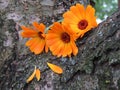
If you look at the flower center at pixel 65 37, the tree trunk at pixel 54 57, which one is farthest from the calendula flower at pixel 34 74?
the flower center at pixel 65 37

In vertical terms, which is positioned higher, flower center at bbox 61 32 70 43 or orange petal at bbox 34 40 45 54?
flower center at bbox 61 32 70 43

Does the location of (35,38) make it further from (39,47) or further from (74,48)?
(74,48)

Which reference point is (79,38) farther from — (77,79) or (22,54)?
(22,54)

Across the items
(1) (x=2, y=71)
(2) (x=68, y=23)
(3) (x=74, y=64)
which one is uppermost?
(2) (x=68, y=23)

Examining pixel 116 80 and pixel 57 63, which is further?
pixel 57 63

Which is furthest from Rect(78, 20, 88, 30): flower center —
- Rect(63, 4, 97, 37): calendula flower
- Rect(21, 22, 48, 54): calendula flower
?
Rect(21, 22, 48, 54): calendula flower

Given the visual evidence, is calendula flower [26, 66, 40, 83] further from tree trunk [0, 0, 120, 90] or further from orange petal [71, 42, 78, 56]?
orange petal [71, 42, 78, 56]

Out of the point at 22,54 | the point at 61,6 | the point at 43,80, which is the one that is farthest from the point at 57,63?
the point at 61,6

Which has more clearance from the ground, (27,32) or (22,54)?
(27,32)
